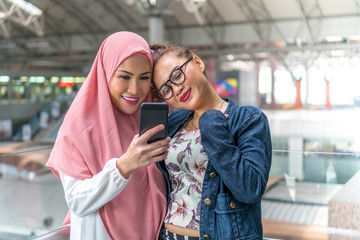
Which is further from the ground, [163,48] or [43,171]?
[163,48]

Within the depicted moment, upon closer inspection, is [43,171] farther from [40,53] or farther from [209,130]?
[40,53]

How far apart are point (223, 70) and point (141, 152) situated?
20.3 meters

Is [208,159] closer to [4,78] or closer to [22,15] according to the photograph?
[4,78]

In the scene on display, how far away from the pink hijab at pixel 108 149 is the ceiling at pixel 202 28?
16.2m

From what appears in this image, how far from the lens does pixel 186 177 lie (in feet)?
5.66

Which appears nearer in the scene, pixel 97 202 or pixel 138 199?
pixel 97 202

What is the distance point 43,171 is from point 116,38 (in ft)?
13.1

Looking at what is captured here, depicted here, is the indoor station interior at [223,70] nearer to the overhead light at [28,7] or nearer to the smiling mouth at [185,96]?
the overhead light at [28,7]

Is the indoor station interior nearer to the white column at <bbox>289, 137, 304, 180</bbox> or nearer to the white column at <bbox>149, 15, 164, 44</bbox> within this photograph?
the white column at <bbox>149, 15, 164, 44</bbox>

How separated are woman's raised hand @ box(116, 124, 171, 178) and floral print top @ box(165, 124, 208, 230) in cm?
22

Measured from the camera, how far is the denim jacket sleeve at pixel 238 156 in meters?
1.45

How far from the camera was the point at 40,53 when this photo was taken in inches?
1033

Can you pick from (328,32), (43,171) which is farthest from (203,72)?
(328,32)

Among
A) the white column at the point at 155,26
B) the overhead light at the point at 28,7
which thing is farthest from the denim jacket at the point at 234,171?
the overhead light at the point at 28,7
